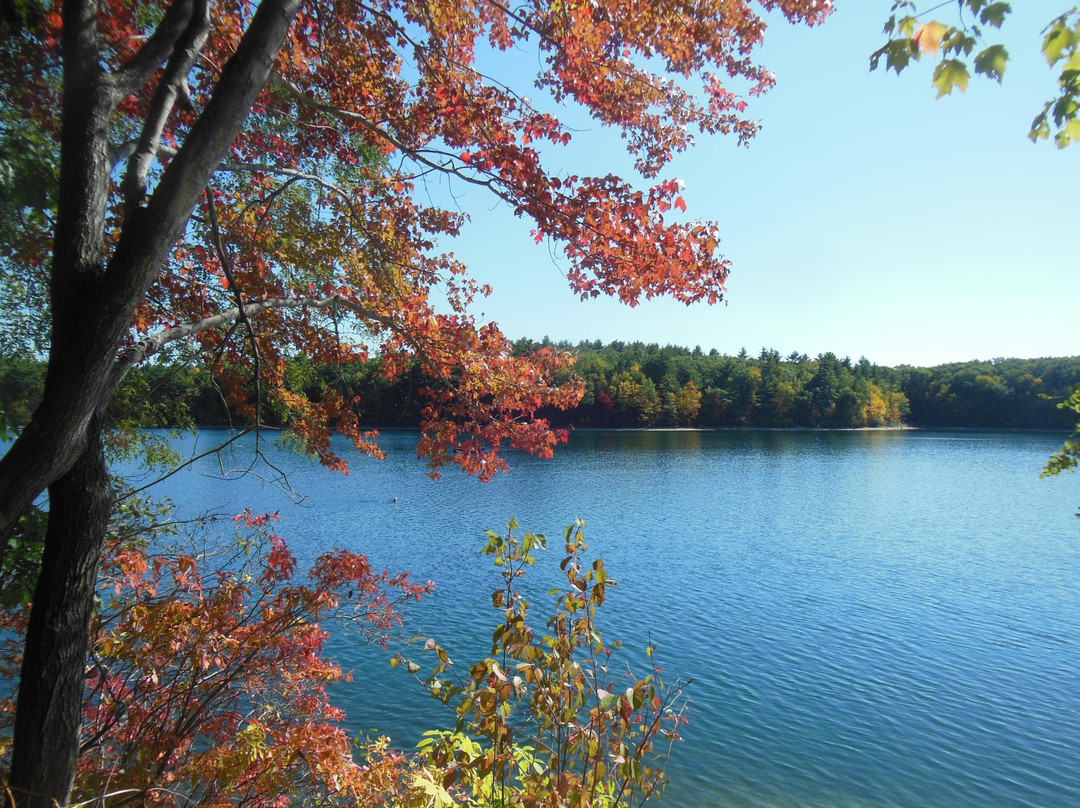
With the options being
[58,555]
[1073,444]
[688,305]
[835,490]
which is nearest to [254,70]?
[58,555]

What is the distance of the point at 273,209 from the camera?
5.52 m

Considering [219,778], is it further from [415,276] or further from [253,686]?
[415,276]

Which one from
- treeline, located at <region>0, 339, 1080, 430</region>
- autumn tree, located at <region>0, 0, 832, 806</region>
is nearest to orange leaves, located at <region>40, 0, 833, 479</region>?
autumn tree, located at <region>0, 0, 832, 806</region>

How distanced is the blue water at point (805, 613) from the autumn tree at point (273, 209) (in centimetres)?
167

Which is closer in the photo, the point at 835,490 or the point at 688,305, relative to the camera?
the point at 688,305

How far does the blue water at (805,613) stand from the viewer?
878cm

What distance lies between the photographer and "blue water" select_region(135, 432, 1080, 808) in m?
8.78

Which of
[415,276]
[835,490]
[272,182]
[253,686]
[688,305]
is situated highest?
[272,182]

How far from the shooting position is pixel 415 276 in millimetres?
5703

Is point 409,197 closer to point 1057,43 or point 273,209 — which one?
point 273,209

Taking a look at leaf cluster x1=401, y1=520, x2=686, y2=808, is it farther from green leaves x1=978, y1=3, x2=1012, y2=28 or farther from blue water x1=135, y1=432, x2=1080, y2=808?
blue water x1=135, y1=432, x2=1080, y2=808

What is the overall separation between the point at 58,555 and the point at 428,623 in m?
11.2

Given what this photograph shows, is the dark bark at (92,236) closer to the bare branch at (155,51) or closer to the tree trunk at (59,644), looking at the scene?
the bare branch at (155,51)

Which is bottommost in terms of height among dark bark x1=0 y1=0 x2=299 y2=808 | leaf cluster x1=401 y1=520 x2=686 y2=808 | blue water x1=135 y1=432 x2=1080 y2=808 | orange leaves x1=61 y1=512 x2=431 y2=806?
blue water x1=135 y1=432 x2=1080 y2=808
